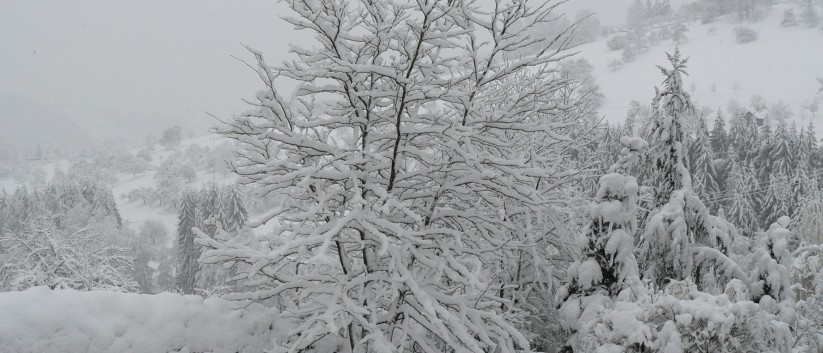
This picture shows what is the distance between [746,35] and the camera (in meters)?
82.9

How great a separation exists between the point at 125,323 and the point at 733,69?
293 feet

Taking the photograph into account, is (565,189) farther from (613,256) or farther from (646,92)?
(646,92)

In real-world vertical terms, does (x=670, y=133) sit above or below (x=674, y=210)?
above

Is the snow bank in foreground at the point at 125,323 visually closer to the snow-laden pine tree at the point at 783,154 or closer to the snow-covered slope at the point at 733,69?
the snow-laden pine tree at the point at 783,154

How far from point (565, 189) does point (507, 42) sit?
659 centimetres

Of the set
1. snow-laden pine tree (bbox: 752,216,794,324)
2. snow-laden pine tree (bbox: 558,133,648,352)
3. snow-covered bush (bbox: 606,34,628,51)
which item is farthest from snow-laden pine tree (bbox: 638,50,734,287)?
snow-covered bush (bbox: 606,34,628,51)

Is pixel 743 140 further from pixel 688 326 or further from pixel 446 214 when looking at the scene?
pixel 446 214

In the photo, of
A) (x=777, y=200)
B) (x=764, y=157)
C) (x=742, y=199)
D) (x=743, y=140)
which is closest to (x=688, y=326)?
(x=742, y=199)

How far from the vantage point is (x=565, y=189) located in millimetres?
10625

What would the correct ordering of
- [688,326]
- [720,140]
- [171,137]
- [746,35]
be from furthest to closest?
[171,137]
[746,35]
[720,140]
[688,326]

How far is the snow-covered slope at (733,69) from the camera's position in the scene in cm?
6575

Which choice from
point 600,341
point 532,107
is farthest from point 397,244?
point 600,341

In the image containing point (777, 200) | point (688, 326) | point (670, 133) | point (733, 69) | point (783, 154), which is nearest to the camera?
point (688, 326)

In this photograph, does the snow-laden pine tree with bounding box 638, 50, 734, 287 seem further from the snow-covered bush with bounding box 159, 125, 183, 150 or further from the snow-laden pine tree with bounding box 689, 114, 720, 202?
the snow-covered bush with bounding box 159, 125, 183, 150
